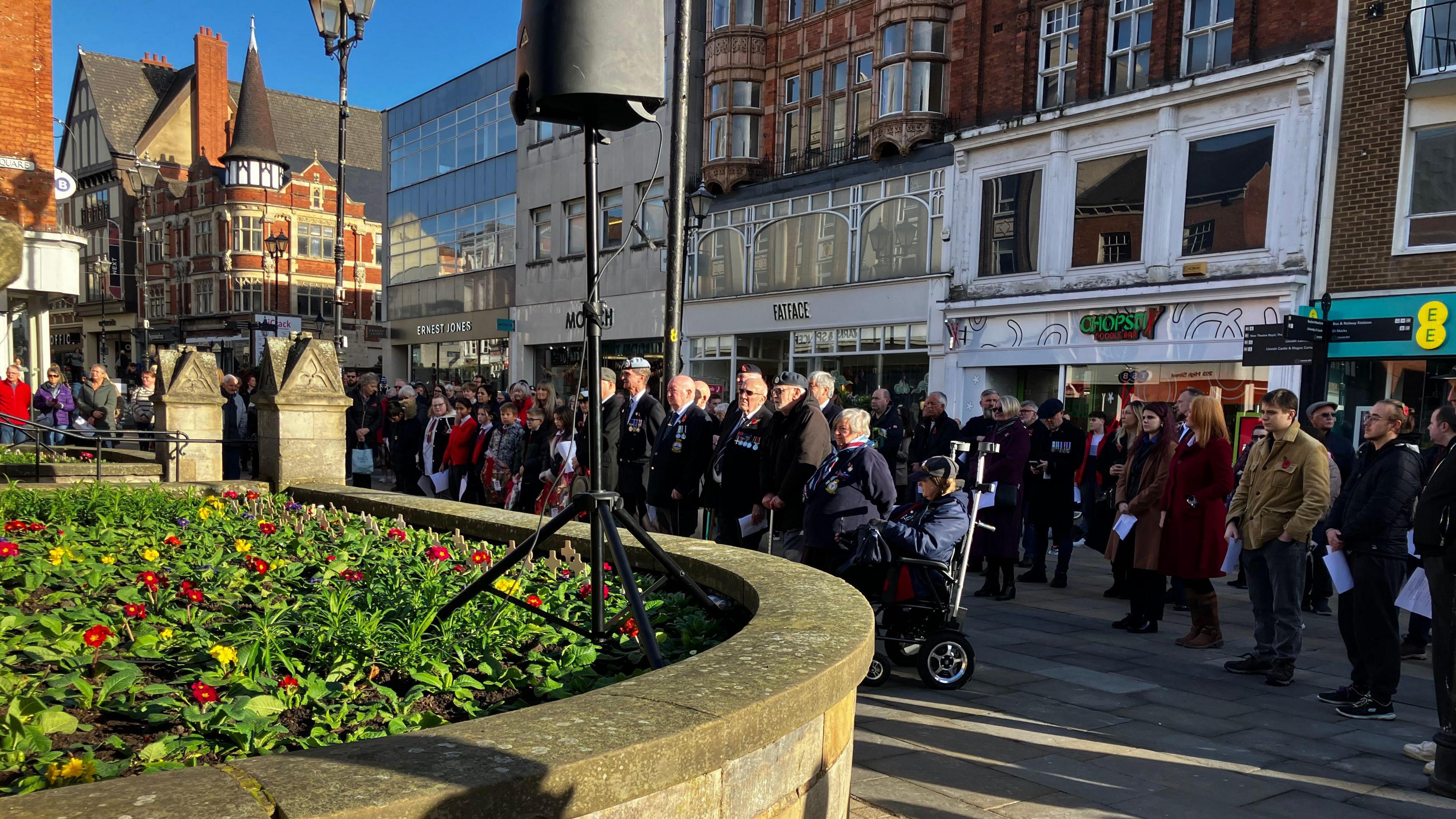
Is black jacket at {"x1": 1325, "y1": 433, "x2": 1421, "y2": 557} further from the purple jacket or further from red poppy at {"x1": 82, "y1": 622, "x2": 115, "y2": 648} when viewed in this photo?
the purple jacket

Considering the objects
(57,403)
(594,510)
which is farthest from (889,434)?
(57,403)

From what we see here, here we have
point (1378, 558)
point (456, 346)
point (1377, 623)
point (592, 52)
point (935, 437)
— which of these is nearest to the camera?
point (592, 52)

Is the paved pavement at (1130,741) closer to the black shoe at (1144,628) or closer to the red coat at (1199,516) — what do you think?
the black shoe at (1144,628)

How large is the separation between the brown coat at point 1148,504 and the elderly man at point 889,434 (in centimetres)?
346

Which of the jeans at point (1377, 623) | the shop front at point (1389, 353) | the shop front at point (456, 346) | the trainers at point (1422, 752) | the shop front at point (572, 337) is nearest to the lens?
the trainers at point (1422, 752)

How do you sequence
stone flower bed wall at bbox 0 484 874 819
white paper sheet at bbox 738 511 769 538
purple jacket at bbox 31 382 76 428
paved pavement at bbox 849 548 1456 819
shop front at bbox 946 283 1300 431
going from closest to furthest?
stone flower bed wall at bbox 0 484 874 819 → paved pavement at bbox 849 548 1456 819 → white paper sheet at bbox 738 511 769 538 → shop front at bbox 946 283 1300 431 → purple jacket at bbox 31 382 76 428

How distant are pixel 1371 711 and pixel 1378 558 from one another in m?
0.86

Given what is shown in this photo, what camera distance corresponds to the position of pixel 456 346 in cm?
3800

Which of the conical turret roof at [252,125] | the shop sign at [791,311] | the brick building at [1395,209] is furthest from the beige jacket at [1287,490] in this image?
the conical turret roof at [252,125]

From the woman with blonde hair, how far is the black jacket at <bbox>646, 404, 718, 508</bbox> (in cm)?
364

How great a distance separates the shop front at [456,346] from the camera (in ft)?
117

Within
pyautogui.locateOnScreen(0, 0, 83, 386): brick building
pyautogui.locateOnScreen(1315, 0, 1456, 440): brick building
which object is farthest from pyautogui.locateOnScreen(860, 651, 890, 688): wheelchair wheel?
pyautogui.locateOnScreen(0, 0, 83, 386): brick building

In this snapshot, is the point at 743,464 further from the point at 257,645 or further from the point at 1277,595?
the point at 257,645

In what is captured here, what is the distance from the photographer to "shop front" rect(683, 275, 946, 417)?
72.6 ft
